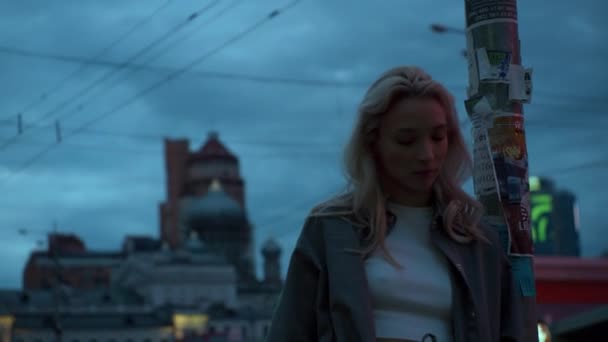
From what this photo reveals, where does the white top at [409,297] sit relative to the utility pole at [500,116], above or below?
below

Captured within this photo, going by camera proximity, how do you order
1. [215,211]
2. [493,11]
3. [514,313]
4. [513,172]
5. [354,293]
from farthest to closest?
1. [215,211]
2. [493,11]
3. [513,172]
4. [514,313]
5. [354,293]

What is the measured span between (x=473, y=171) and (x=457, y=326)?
3.01 ft

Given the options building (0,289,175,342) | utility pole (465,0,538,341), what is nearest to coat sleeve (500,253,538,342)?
utility pole (465,0,538,341)

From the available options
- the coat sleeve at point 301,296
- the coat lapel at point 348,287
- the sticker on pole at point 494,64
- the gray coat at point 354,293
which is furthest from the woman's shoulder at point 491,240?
the sticker on pole at point 494,64

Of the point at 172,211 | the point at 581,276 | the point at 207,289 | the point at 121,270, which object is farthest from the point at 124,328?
the point at 581,276

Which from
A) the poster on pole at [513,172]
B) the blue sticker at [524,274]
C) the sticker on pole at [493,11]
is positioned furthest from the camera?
the sticker on pole at [493,11]

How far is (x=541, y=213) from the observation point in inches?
1385

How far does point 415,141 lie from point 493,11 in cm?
96

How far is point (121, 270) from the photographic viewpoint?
149125 mm

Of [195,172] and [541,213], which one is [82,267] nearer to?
[195,172]

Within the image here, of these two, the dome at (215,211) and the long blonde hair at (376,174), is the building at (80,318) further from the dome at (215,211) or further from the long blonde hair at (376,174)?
the long blonde hair at (376,174)

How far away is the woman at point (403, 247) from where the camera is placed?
4105mm

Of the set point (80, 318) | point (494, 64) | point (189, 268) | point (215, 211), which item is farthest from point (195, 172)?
point (494, 64)

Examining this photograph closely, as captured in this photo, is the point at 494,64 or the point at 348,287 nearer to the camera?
the point at 348,287
